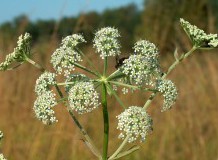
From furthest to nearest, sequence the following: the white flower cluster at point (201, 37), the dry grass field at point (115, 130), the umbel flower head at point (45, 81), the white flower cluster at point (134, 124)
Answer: the dry grass field at point (115, 130) → the white flower cluster at point (201, 37) → the umbel flower head at point (45, 81) → the white flower cluster at point (134, 124)

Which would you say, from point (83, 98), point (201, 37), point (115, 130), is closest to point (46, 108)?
point (83, 98)

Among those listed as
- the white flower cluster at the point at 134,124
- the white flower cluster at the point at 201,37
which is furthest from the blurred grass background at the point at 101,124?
the white flower cluster at the point at 134,124

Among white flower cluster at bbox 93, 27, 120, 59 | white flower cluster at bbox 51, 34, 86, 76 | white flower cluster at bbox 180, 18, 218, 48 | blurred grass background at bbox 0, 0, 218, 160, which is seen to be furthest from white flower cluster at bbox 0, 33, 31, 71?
blurred grass background at bbox 0, 0, 218, 160

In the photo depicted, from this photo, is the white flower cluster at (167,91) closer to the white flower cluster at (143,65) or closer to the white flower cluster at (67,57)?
the white flower cluster at (143,65)

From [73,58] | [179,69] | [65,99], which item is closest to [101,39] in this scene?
[73,58]

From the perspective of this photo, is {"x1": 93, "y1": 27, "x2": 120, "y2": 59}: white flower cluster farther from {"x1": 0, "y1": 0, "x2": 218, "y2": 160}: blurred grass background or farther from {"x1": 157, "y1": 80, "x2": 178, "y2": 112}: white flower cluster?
{"x1": 0, "y1": 0, "x2": 218, "y2": 160}: blurred grass background

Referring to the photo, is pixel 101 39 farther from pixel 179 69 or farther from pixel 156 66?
pixel 179 69

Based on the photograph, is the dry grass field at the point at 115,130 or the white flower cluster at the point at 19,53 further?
the dry grass field at the point at 115,130
